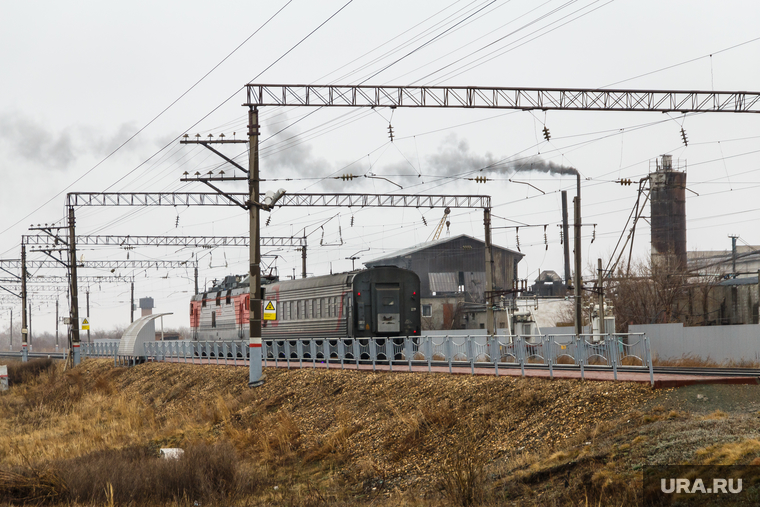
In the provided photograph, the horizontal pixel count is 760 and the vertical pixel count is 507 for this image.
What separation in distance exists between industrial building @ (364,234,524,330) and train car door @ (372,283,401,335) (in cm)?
3589

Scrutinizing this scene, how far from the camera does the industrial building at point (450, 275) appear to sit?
67.1 m

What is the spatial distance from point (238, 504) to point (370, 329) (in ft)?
53.5

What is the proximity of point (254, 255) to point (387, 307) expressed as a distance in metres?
7.29

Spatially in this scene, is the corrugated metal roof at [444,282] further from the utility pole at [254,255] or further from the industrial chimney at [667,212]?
the utility pole at [254,255]

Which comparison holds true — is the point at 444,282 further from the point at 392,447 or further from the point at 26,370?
the point at 392,447

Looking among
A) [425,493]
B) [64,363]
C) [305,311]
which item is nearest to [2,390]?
[64,363]

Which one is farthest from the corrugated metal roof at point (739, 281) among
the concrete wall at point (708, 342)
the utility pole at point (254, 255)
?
the utility pole at point (254, 255)

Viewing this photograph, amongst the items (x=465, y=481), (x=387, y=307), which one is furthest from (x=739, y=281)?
(x=465, y=481)

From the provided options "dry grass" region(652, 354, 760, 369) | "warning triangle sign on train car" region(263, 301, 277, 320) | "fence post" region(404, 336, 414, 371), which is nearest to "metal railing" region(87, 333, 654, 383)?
"fence post" region(404, 336, 414, 371)

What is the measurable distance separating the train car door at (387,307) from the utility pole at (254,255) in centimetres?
615

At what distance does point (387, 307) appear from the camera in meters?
30.5

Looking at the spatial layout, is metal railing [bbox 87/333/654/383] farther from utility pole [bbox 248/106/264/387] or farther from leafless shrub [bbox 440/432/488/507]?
leafless shrub [bbox 440/432/488/507]

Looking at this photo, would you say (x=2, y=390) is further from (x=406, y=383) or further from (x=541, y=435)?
(x=541, y=435)

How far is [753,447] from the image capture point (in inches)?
381
